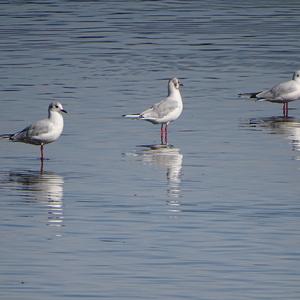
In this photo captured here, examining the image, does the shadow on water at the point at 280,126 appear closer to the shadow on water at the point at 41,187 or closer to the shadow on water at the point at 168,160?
the shadow on water at the point at 168,160

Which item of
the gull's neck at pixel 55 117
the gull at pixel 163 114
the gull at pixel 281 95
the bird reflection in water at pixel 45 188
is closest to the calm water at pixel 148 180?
the bird reflection in water at pixel 45 188

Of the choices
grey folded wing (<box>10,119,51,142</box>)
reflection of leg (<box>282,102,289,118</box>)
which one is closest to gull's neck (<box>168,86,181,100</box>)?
reflection of leg (<box>282,102,289,118</box>)

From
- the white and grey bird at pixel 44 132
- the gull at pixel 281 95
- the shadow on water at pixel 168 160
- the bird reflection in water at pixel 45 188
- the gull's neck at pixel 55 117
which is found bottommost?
the bird reflection in water at pixel 45 188

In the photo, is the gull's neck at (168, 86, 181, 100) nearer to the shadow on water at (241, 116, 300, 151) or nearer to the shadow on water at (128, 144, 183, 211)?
the shadow on water at (241, 116, 300, 151)

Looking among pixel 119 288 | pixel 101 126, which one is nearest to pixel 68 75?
pixel 101 126

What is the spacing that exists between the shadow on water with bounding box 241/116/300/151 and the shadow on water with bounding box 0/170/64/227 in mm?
4888

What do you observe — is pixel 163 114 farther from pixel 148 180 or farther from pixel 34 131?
pixel 148 180

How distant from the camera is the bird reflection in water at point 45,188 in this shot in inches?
667

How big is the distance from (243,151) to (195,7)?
3282 centimetres

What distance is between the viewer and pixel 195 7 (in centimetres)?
5403

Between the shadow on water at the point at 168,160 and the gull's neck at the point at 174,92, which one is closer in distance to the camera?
the shadow on water at the point at 168,160

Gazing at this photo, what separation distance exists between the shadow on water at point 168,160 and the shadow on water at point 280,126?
7.23 feet

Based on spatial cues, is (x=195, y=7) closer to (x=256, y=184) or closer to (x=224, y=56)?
(x=224, y=56)

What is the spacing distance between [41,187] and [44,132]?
2439mm
